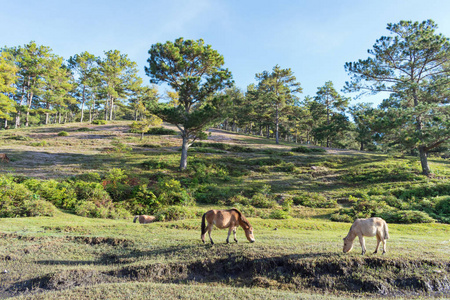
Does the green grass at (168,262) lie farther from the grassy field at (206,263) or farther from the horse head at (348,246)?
the horse head at (348,246)

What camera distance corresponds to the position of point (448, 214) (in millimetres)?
15914

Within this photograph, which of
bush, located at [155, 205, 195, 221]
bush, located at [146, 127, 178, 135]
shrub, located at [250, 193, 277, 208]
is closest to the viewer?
bush, located at [155, 205, 195, 221]

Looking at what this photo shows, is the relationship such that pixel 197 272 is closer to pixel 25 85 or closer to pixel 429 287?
pixel 429 287

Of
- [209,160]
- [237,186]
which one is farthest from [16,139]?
[237,186]

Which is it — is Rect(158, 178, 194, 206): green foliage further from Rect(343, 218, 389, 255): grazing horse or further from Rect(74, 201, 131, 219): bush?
Rect(343, 218, 389, 255): grazing horse

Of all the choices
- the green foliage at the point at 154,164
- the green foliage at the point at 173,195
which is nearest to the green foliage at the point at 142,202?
the green foliage at the point at 173,195

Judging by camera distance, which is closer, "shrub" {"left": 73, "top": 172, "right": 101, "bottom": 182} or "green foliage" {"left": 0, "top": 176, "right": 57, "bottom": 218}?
"green foliage" {"left": 0, "top": 176, "right": 57, "bottom": 218}

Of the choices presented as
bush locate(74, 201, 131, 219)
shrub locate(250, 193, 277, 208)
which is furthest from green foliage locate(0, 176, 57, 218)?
shrub locate(250, 193, 277, 208)

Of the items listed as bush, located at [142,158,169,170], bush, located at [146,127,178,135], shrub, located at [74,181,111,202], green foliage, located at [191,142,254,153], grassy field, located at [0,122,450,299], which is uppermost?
bush, located at [146,127,178,135]

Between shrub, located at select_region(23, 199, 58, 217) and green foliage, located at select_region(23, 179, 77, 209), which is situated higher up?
green foliage, located at select_region(23, 179, 77, 209)

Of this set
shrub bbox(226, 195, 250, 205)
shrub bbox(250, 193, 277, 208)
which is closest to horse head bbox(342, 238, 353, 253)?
shrub bbox(250, 193, 277, 208)

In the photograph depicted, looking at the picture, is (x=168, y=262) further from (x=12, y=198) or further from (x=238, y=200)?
(x=12, y=198)

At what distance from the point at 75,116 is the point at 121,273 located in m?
92.0

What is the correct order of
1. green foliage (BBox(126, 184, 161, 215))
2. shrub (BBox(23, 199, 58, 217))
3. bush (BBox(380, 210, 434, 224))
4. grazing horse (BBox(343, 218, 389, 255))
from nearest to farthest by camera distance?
grazing horse (BBox(343, 218, 389, 255)) → shrub (BBox(23, 199, 58, 217)) → bush (BBox(380, 210, 434, 224)) → green foliage (BBox(126, 184, 161, 215))
